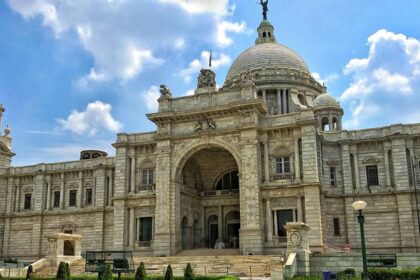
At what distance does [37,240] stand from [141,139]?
18470 mm

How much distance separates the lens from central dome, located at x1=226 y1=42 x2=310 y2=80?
201ft

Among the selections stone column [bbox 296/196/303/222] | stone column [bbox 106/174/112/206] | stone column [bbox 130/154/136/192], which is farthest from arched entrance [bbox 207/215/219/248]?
stone column [bbox 106/174/112/206]

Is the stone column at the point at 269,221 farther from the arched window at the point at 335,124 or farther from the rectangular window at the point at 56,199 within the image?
the rectangular window at the point at 56,199

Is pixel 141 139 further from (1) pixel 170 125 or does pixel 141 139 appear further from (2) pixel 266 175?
(2) pixel 266 175

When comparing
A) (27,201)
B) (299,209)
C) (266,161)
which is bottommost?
(299,209)

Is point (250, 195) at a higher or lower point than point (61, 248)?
higher

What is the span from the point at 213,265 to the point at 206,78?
737 inches

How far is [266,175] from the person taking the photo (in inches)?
1657

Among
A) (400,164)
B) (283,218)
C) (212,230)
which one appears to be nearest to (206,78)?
(283,218)

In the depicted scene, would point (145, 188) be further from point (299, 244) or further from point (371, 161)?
point (371, 161)

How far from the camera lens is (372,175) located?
46094mm

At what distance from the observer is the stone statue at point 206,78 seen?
152 feet

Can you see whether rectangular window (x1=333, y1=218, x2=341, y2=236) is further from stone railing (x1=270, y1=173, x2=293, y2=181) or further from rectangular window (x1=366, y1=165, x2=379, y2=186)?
stone railing (x1=270, y1=173, x2=293, y2=181)

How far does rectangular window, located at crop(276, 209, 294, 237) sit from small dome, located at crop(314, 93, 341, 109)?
2057 centimetres
